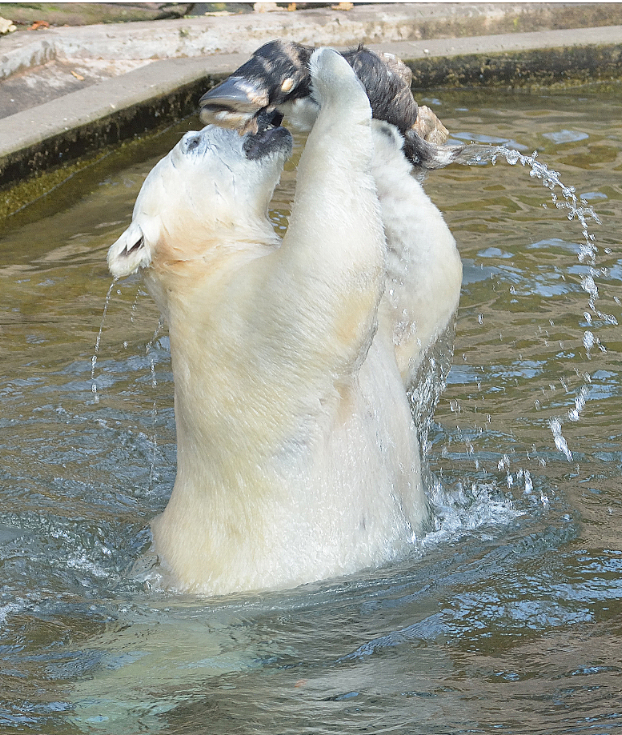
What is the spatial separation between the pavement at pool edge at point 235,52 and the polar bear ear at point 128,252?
18.2 feet

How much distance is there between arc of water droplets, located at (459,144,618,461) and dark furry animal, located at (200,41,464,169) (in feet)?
1.19

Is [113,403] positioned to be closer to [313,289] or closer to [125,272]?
[125,272]

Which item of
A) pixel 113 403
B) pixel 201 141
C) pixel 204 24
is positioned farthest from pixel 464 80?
pixel 201 141

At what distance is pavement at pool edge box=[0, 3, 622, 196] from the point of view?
8.66 metres

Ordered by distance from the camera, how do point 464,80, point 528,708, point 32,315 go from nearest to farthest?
1. point 528,708
2. point 32,315
3. point 464,80

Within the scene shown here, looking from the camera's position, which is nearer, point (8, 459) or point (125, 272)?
point (125, 272)

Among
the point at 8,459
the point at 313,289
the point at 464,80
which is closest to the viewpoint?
the point at 313,289

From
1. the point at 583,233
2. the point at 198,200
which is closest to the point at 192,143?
the point at 198,200

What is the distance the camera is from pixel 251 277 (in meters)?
2.78

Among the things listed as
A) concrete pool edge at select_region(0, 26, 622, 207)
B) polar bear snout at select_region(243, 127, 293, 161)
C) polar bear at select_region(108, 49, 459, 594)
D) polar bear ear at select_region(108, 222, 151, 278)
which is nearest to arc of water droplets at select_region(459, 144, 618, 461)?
polar bear at select_region(108, 49, 459, 594)

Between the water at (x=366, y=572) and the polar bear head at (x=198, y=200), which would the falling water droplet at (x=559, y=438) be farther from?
the polar bear head at (x=198, y=200)

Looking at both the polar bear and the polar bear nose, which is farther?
the polar bear nose

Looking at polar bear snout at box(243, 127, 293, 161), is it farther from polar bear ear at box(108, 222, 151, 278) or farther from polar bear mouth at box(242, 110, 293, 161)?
polar bear ear at box(108, 222, 151, 278)

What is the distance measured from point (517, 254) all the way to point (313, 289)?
3.52 m
